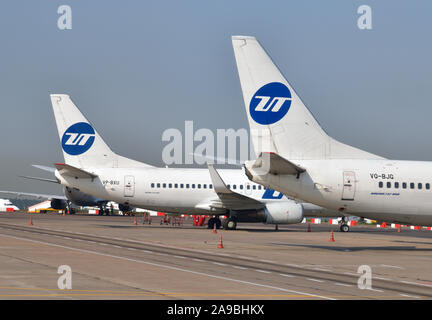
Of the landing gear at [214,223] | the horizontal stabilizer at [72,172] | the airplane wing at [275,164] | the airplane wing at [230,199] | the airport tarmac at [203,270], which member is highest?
the horizontal stabilizer at [72,172]

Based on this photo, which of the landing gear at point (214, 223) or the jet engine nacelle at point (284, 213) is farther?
the landing gear at point (214, 223)

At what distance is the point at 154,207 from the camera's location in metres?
51.6

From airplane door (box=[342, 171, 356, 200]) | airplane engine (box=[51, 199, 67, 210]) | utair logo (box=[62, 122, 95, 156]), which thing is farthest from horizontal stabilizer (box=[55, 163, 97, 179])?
airplane engine (box=[51, 199, 67, 210])

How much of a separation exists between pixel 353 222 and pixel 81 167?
39046 mm

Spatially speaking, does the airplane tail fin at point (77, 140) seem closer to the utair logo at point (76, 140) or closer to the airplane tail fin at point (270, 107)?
the utair logo at point (76, 140)

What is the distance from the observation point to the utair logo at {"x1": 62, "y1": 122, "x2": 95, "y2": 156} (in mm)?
51375

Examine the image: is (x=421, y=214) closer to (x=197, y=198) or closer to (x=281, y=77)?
(x=281, y=77)

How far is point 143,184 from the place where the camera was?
5084 cm

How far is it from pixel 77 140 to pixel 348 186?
2727cm

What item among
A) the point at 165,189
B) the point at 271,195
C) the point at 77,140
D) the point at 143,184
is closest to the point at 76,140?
the point at 77,140

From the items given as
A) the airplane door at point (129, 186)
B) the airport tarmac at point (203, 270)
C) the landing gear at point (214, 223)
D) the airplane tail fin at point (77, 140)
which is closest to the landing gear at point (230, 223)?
the landing gear at point (214, 223)

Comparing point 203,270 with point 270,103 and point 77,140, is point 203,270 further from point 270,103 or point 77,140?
point 77,140

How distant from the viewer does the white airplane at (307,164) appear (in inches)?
1161

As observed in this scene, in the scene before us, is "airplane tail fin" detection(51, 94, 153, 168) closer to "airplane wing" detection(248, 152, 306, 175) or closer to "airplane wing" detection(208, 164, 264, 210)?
"airplane wing" detection(208, 164, 264, 210)
